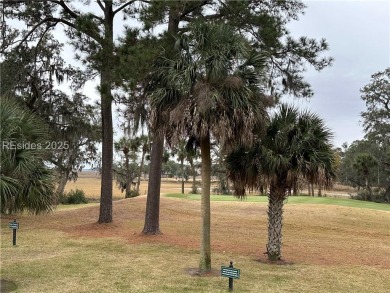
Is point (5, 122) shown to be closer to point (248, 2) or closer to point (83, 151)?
point (248, 2)

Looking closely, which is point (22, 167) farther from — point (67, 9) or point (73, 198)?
point (73, 198)

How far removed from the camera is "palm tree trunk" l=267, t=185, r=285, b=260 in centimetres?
1122

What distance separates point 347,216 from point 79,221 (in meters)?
15.4

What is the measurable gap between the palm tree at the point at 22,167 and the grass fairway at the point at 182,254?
1.82 m

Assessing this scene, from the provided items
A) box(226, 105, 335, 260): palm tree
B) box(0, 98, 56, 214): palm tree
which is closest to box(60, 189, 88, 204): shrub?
box(226, 105, 335, 260): palm tree

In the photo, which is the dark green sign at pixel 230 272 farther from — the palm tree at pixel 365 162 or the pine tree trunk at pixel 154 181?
the palm tree at pixel 365 162

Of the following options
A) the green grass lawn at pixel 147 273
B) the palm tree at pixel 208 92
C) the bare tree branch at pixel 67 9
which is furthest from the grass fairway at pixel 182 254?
the bare tree branch at pixel 67 9

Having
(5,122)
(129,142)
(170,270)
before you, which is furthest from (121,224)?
(129,142)

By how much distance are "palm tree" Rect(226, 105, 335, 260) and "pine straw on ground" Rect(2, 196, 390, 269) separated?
2.02 metres

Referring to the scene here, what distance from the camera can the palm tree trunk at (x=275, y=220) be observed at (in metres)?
11.2

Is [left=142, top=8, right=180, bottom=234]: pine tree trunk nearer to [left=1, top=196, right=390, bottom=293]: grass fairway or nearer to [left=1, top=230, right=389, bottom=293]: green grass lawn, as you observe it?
[left=1, top=196, right=390, bottom=293]: grass fairway

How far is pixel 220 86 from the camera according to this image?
9.14 metres

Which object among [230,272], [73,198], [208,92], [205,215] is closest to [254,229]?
[205,215]

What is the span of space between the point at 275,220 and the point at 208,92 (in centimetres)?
458
